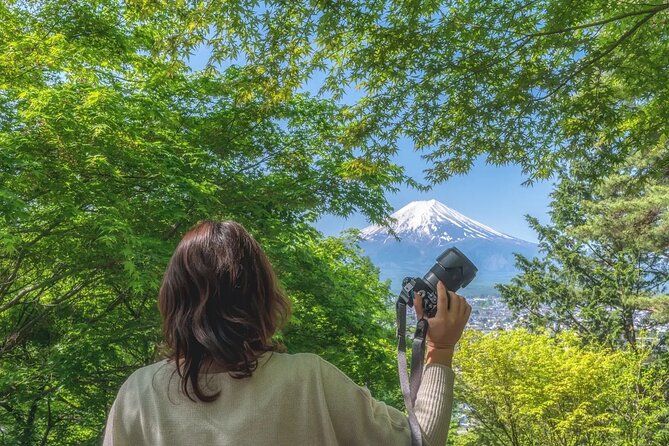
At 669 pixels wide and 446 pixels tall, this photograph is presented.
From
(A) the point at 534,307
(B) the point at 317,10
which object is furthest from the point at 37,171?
(A) the point at 534,307

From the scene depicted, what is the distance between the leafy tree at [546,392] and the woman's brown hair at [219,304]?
507 cm

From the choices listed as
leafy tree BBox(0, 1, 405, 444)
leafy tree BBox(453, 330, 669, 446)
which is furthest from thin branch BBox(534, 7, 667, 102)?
leafy tree BBox(453, 330, 669, 446)

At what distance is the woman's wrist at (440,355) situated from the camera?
577 millimetres

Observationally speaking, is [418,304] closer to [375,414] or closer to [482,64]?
[375,414]

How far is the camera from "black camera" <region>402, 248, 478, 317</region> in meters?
0.66

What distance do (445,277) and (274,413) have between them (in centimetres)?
31

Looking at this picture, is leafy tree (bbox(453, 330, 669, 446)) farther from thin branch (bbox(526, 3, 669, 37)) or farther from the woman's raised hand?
the woman's raised hand

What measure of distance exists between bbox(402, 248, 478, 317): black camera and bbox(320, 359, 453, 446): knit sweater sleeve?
0.13 metres

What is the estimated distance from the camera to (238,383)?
0.53 meters

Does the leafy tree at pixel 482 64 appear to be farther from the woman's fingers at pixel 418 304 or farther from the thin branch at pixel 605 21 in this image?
the woman's fingers at pixel 418 304

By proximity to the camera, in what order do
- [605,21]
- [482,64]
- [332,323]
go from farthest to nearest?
[332,323]
[482,64]
[605,21]

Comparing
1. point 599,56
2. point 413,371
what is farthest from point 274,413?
point 599,56

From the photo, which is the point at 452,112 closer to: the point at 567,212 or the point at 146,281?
the point at 146,281

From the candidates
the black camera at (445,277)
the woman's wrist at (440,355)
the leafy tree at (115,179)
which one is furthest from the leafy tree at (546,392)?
the woman's wrist at (440,355)
